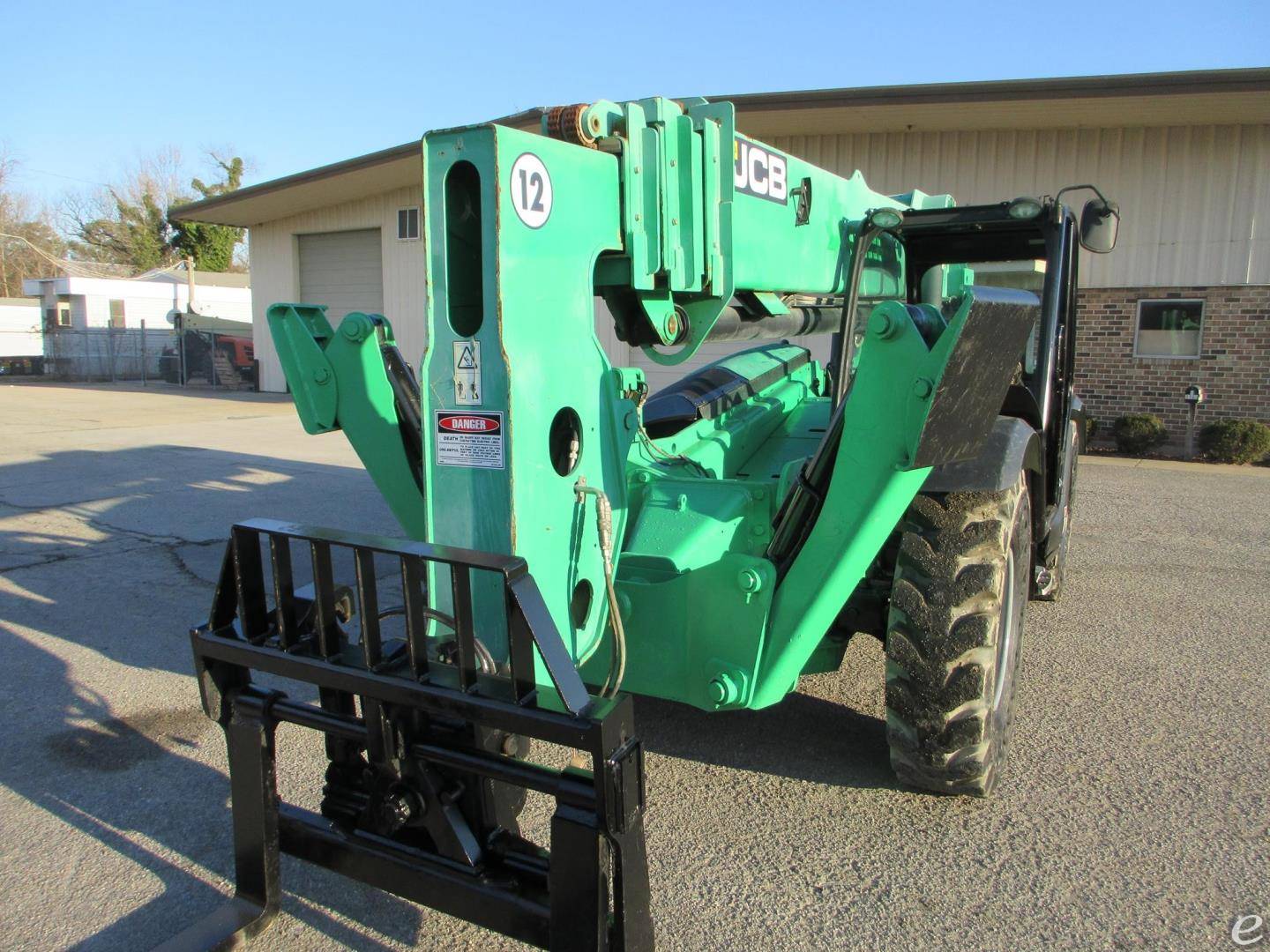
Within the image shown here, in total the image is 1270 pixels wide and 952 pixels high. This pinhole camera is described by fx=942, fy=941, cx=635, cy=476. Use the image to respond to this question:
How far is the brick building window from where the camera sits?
12.8m

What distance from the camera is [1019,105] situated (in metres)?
12.2

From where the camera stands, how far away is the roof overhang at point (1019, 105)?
11219 mm

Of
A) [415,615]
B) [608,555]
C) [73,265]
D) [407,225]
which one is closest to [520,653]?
[415,615]

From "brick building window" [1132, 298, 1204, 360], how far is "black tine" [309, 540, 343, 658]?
13.4 meters

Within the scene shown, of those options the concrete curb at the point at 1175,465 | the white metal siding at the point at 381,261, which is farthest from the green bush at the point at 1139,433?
the white metal siding at the point at 381,261

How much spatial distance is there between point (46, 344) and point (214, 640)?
110 feet

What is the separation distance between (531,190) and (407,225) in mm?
18561

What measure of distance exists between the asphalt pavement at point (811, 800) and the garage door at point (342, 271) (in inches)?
603

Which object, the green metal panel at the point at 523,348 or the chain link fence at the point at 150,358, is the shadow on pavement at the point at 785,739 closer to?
the green metal panel at the point at 523,348

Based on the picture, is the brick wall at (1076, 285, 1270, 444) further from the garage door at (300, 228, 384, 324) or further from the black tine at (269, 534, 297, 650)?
the garage door at (300, 228, 384, 324)

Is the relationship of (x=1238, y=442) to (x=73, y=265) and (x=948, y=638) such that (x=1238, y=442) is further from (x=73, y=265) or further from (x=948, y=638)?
(x=73, y=265)

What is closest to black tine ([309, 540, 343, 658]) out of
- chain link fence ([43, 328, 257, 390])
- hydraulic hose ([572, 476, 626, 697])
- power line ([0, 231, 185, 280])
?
hydraulic hose ([572, 476, 626, 697])

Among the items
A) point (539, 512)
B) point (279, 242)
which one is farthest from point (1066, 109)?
point (279, 242)

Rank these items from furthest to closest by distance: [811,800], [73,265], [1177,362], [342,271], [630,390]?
[73,265] < [342,271] < [1177,362] < [811,800] < [630,390]
